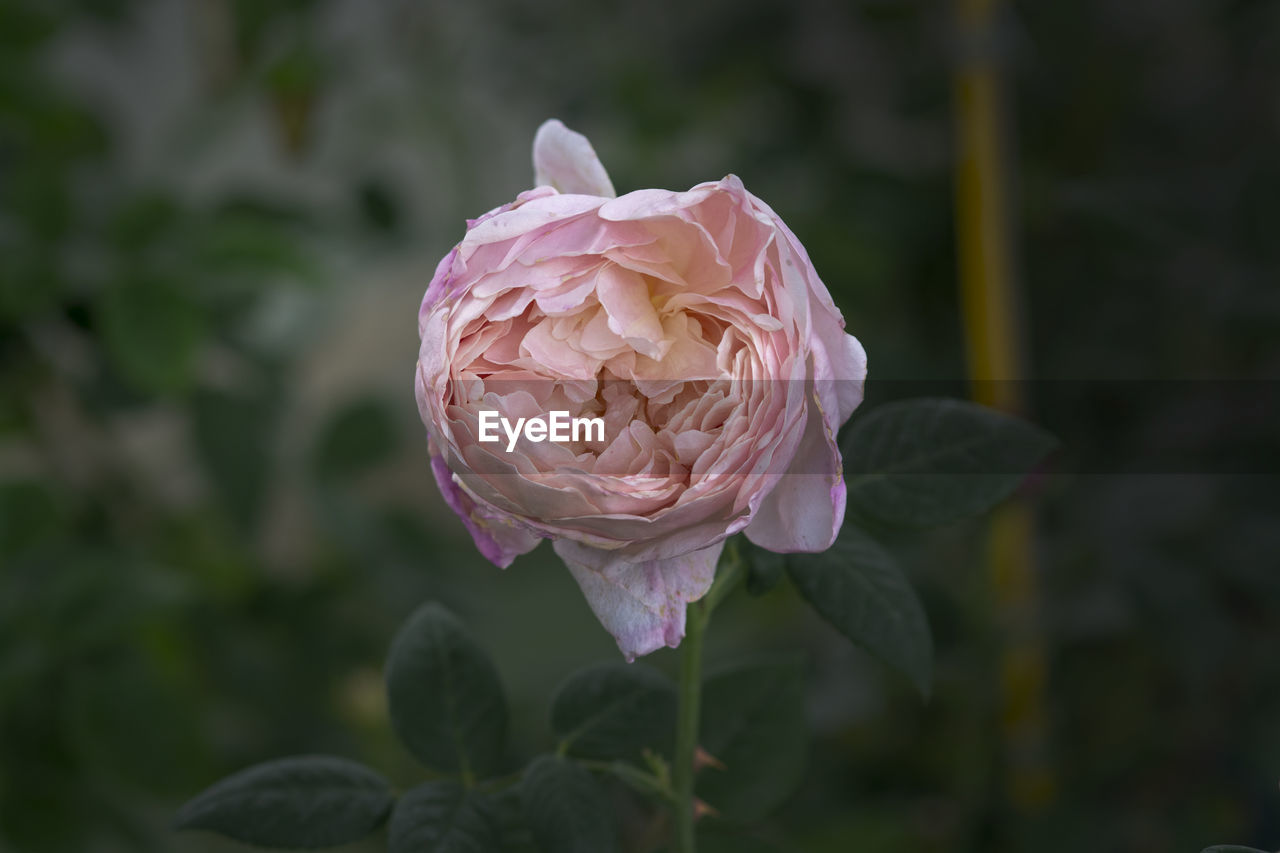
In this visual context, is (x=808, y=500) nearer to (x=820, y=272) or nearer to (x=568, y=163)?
(x=568, y=163)

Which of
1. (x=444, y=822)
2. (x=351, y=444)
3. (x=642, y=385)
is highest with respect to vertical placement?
(x=642, y=385)

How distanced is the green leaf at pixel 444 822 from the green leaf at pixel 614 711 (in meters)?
0.03

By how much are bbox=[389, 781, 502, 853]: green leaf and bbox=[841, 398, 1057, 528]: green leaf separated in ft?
0.49

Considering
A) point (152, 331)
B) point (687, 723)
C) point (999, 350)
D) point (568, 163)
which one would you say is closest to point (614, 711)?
point (687, 723)

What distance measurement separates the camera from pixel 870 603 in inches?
12.3

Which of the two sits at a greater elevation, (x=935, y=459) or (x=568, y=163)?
(x=568, y=163)

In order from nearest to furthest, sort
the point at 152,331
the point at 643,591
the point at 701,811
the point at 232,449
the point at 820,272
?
the point at 643,591 → the point at 701,811 → the point at 152,331 → the point at 232,449 → the point at 820,272

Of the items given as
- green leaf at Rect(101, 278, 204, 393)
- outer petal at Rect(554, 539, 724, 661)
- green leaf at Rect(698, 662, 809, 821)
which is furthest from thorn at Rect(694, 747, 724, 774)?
green leaf at Rect(101, 278, 204, 393)

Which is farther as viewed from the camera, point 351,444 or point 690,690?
point 351,444

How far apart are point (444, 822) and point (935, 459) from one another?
0.61 feet

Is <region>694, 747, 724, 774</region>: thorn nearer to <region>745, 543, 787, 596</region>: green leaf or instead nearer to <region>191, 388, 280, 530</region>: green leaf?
<region>745, 543, 787, 596</region>: green leaf

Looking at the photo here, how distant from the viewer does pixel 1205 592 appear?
2.58 ft

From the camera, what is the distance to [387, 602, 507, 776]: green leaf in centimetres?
35

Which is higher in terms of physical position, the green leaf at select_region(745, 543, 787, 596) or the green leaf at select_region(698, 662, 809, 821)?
the green leaf at select_region(745, 543, 787, 596)
